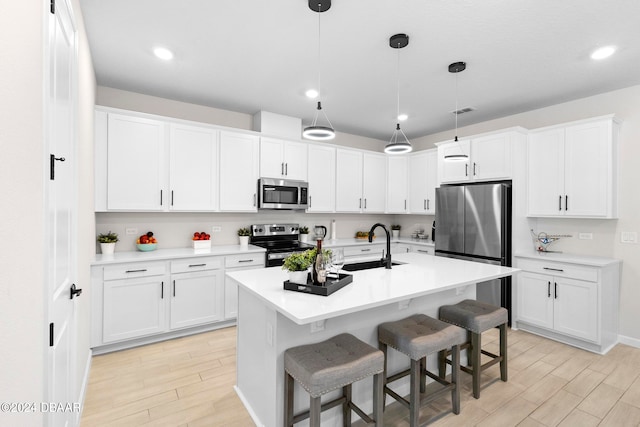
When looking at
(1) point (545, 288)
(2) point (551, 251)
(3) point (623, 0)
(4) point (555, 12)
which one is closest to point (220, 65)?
(4) point (555, 12)

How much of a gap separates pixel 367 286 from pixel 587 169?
10.9ft

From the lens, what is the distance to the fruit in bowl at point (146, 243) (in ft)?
11.8

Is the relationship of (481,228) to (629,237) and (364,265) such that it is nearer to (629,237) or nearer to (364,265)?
(629,237)

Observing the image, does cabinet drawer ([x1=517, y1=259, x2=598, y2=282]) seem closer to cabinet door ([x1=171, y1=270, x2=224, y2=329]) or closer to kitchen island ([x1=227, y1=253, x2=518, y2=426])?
kitchen island ([x1=227, y1=253, x2=518, y2=426])

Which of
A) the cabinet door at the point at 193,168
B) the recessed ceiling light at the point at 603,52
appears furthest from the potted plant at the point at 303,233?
the recessed ceiling light at the point at 603,52

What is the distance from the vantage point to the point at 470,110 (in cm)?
424

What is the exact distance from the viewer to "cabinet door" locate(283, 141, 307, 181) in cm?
446

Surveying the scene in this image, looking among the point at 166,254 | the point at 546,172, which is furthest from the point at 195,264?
the point at 546,172

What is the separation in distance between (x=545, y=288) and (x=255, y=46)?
4.06 meters

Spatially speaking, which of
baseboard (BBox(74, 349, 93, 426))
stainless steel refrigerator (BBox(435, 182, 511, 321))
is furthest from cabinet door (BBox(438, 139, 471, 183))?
baseboard (BBox(74, 349, 93, 426))

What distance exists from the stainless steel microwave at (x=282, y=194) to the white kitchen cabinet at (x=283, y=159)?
113mm

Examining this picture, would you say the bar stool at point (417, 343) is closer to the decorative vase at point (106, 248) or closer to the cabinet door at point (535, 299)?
the cabinet door at point (535, 299)

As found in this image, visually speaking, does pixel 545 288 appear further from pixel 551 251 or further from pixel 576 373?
pixel 576 373

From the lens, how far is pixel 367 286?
202 centimetres
